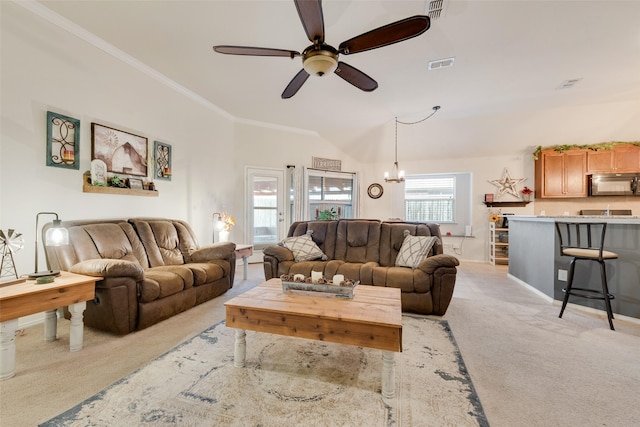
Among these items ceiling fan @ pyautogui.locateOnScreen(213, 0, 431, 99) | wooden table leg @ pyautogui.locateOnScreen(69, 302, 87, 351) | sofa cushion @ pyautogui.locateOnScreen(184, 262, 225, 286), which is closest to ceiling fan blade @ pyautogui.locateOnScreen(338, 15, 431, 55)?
ceiling fan @ pyautogui.locateOnScreen(213, 0, 431, 99)

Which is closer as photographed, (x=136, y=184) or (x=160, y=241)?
(x=160, y=241)

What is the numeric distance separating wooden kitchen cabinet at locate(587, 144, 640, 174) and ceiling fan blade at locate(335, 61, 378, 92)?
5535 millimetres

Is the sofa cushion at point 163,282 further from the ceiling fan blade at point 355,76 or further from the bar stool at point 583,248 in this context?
the bar stool at point 583,248

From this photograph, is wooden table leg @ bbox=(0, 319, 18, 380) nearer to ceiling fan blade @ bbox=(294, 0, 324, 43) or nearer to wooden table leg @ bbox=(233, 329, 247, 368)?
wooden table leg @ bbox=(233, 329, 247, 368)

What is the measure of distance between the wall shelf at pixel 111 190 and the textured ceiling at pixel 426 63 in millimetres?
1617

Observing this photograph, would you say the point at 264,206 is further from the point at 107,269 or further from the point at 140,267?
the point at 107,269

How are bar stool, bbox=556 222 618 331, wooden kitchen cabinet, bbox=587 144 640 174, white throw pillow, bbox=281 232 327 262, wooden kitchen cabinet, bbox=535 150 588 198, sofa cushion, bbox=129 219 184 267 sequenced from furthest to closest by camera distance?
wooden kitchen cabinet, bbox=535 150 588 198, wooden kitchen cabinet, bbox=587 144 640 174, white throw pillow, bbox=281 232 327 262, sofa cushion, bbox=129 219 184 267, bar stool, bbox=556 222 618 331

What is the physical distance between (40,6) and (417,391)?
4513 millimetres

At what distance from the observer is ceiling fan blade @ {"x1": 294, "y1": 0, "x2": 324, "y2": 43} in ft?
5.14

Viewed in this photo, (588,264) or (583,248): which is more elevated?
(583,248)

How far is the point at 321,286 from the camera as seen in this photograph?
2078 mm

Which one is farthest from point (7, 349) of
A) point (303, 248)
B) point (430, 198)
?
point (430, 198)

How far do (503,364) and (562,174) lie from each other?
17.5ft

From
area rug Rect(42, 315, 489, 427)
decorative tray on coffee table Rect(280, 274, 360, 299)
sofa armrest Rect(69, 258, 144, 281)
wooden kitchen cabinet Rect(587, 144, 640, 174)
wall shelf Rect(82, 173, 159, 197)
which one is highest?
wooden kitchen cabinet Rect(587, 144, 640, 174)
